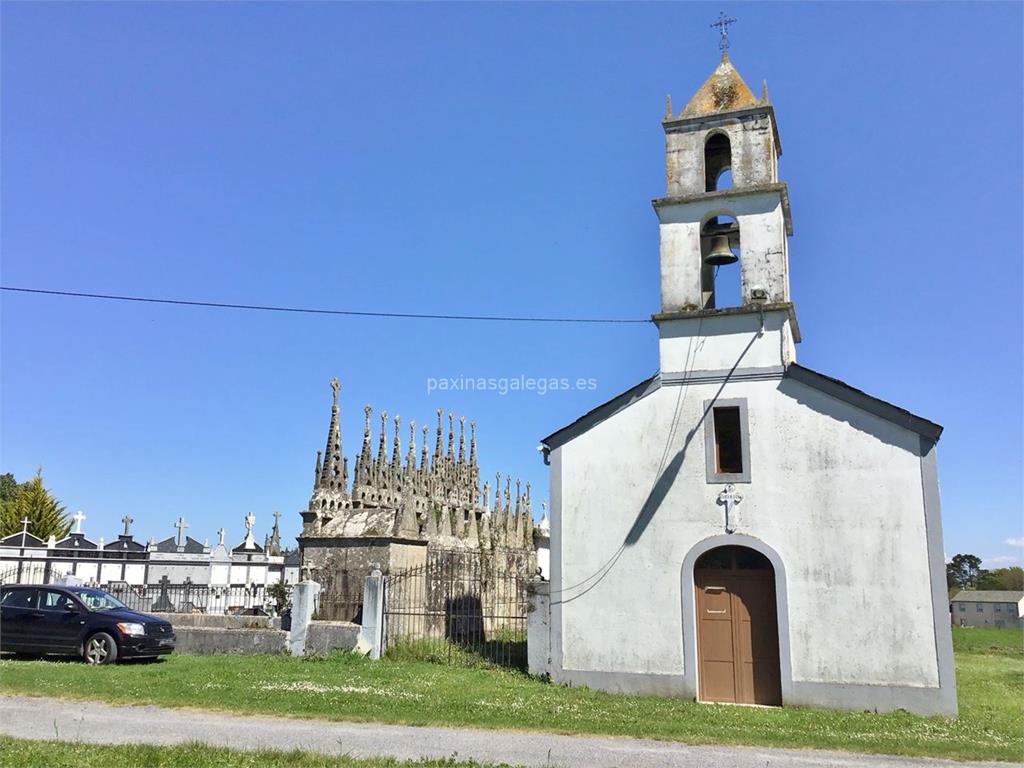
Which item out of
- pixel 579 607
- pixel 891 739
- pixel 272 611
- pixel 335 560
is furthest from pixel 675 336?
pixel 272 611

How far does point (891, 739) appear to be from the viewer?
10711 millimetres

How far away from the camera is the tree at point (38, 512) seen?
54094 mm

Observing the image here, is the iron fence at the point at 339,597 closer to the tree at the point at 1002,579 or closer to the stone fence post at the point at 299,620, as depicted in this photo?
the stone fence post at the point at 299,620

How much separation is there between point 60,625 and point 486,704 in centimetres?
969

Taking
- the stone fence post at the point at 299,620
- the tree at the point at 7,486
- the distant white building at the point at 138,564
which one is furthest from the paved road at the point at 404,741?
the tree at the point at 7,486

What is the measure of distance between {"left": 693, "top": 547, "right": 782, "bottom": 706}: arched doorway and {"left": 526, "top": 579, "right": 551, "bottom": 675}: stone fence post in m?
2.93

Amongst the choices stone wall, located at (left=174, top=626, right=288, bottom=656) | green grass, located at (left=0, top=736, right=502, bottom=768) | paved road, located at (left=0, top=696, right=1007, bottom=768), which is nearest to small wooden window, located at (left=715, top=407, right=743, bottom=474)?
paved road, located at (left=0, top=696, right=1007, bottom=768)

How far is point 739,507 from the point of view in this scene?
47.1ft

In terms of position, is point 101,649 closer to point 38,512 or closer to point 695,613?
point 695,613

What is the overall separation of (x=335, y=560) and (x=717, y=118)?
13564mm

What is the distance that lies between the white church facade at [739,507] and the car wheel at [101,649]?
27.4 feet

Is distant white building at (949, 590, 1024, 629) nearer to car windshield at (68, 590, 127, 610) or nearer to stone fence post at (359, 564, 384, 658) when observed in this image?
stone fence post at (359, 564, 384, 658)

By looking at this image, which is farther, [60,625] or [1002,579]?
[1002,579]

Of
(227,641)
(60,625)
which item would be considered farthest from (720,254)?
(60,625)
